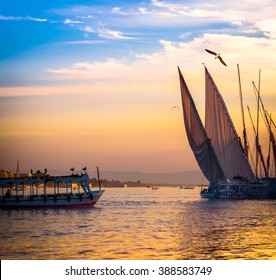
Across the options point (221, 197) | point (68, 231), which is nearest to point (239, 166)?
point (221, 197)

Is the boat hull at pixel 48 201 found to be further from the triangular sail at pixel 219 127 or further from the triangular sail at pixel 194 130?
the triangular sail at pixel 219 127

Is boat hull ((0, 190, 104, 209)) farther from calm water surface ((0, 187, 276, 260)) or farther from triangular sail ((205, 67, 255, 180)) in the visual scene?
triangular sail ((205, 67, 255, 180))

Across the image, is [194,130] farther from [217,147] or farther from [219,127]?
[217,147]

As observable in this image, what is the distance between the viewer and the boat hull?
226ft

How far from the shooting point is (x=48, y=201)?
69125 mm

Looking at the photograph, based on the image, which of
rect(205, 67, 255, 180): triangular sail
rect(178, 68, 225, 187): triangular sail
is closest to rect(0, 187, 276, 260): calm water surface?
rect(178, 68, 225, 187): triangular sail

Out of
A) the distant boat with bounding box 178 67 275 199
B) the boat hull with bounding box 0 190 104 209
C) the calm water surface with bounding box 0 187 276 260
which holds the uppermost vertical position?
the distant boat with bounding box 178 67 275 199

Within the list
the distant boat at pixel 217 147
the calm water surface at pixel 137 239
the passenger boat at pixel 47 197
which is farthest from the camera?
the distant boat at pixel 217 147

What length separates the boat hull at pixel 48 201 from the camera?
68.9 metres

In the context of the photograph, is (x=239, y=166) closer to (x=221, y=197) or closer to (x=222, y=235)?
(x=221, y=197)

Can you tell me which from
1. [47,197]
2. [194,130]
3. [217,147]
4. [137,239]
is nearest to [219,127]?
[217,147]

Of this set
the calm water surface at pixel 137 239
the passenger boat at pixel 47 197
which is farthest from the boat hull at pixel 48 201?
the calm water surface at pixel 137 239

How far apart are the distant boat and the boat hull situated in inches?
791

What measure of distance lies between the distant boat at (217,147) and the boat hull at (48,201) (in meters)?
20.1
